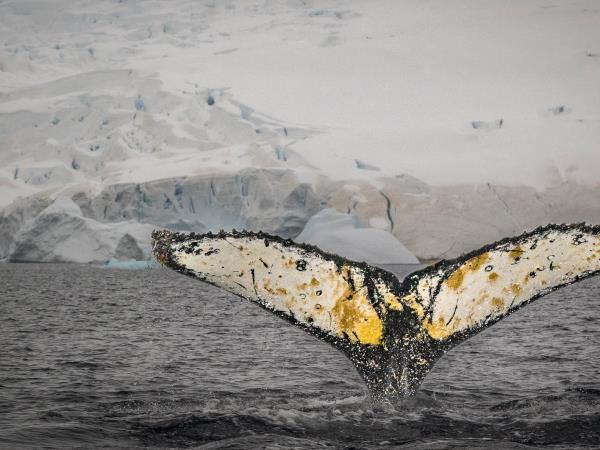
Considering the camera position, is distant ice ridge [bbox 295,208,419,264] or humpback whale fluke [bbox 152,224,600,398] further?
distant ice ridge [bbox 295,208,419,264]

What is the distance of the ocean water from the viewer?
596 centimetres

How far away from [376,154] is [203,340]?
4238 inches

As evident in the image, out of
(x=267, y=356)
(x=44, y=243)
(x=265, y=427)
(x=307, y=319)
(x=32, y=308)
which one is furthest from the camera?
(x=44, y=243)

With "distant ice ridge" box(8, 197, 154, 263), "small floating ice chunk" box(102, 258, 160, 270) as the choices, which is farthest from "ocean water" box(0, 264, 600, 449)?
"distant ice ridge" box(8, 197, 154, 263)

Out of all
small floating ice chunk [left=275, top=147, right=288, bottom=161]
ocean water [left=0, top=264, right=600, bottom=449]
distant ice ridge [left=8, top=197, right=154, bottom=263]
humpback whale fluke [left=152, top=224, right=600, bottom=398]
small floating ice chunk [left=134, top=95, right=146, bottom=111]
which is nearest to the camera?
humpback whale fluke [left=152, top=224, right=600, bottom=398]

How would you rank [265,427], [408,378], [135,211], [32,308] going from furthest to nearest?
[135,211], [32,308], [265,427], [408,378]

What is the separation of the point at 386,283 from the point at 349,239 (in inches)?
1992

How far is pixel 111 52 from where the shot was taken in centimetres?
17738

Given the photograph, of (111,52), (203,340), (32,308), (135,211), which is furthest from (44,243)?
(111,52)

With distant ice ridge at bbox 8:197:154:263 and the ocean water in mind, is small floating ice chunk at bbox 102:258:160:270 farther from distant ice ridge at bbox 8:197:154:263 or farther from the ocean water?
the ocean water

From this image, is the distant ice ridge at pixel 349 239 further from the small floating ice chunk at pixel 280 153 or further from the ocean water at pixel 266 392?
the ocean water at pixel 266 392

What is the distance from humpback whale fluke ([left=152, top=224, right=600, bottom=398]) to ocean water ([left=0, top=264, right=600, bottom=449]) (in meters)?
0.99

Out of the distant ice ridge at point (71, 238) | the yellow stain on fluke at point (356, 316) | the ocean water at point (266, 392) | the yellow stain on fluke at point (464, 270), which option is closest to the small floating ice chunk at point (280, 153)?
the distant ice ridge at point (71, 238)

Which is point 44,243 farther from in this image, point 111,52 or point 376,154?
point 111,52
